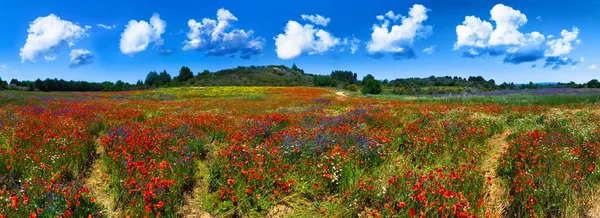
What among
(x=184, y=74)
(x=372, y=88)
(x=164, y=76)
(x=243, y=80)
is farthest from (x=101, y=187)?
(x=164, y=76)

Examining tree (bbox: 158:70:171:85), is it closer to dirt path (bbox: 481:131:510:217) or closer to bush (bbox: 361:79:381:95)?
bush (bbox: 361:79:381:95)

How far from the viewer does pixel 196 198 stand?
16.5ft

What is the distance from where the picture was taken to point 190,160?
5.78 meters

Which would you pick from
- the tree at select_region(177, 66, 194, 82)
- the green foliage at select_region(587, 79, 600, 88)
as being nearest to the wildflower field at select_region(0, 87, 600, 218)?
the green foliage at select_region(587, 79, 600, 88)

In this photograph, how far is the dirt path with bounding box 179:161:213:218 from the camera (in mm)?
4551

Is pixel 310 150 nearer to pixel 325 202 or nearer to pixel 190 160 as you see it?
pixel 325 202

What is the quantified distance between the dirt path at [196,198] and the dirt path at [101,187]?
96 cm

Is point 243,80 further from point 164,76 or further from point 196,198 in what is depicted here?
point 196,198

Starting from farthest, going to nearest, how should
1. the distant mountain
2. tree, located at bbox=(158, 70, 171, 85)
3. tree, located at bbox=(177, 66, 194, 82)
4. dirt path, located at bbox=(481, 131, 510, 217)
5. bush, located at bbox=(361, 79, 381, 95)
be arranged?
tree, located at bbox=(158, 70, 171, 85), tree, located at bbox=(177, 66, 194, 82), the distant mountain, bush, located at bbox=(361, 79, 381, 95), dirt path, located at bbox=(481, 131, 510, 217)

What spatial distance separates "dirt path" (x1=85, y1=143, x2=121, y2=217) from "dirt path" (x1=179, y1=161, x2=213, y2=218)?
0.96 metres

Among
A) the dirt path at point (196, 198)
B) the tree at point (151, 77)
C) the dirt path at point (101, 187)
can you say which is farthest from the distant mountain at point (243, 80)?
the dirt path at point (196, 198)

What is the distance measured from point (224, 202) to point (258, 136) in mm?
3696

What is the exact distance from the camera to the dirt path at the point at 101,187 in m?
4.49

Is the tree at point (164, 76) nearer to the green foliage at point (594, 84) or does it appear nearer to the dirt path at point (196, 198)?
the dirt path at point (196, 198)
